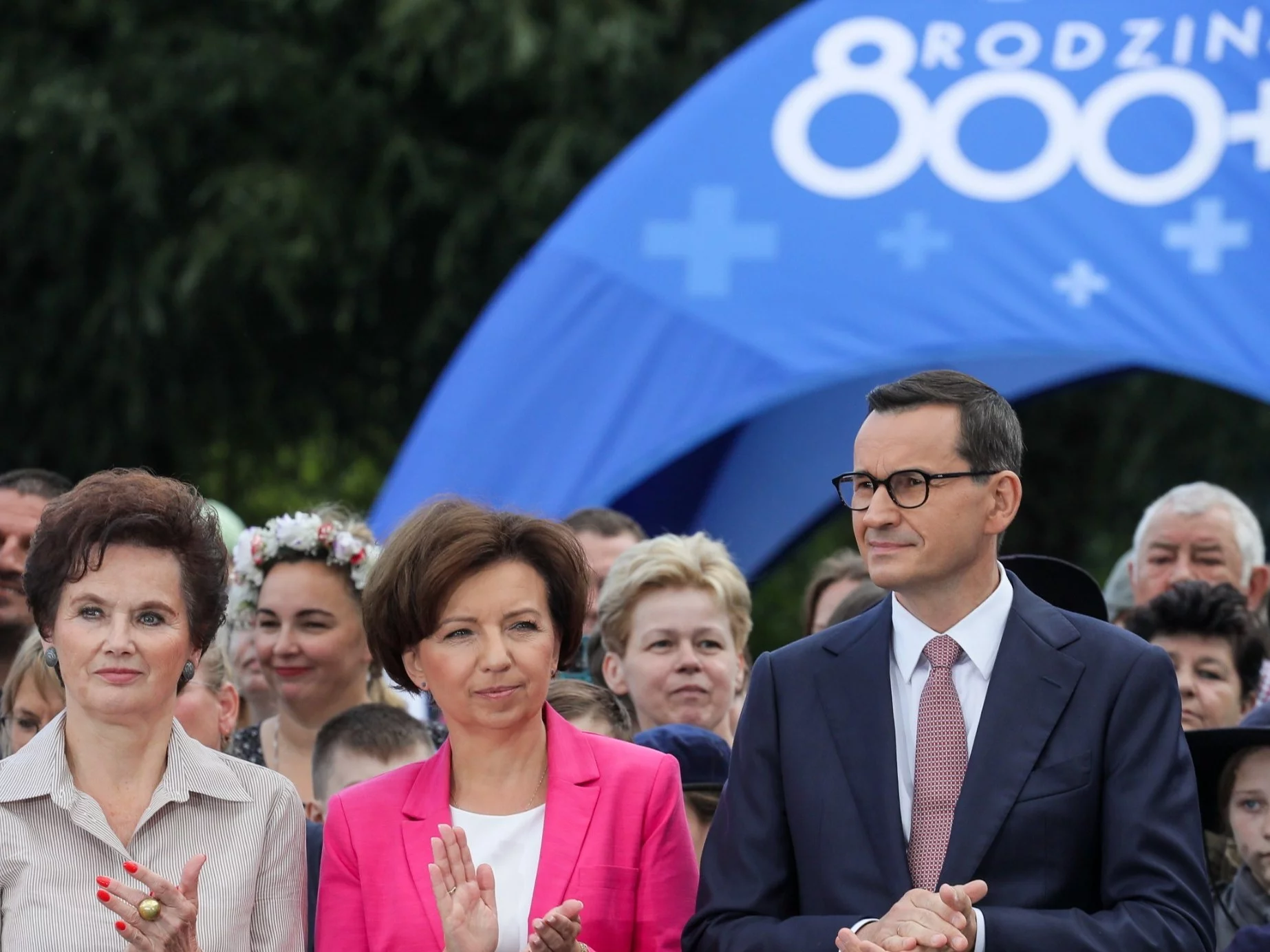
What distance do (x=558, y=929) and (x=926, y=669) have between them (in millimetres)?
762

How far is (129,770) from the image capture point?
3564mm

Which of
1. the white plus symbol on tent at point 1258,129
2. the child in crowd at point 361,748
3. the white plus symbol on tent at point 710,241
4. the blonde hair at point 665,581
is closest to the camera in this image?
the child in crowd at point 361,748

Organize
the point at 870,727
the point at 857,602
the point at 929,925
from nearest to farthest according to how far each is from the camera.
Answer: the point at 929,925 → the point at 870,727 → the point at 857,602

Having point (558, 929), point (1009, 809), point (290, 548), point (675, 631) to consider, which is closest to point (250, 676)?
point (290, 548)

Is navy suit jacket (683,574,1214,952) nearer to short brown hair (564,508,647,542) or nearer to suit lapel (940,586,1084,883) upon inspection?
suit lapel (940,586,1084,883)

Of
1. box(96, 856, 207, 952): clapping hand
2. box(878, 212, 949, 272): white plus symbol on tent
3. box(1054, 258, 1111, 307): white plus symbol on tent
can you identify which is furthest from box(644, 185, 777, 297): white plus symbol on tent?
box(96, 856, 207, 952): clapping hand

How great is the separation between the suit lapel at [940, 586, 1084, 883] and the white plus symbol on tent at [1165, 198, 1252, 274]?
3.68 m

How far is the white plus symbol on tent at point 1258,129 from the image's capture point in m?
6.92

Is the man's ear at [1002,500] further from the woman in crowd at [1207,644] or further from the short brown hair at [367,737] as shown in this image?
the woman in crowd at [1207,644]

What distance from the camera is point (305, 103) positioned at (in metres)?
10.4

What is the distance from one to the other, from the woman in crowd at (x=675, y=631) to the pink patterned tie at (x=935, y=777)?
71.3 inches

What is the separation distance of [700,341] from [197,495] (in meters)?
3.58

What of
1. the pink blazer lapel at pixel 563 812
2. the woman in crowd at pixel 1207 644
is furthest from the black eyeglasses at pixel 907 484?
the woman in crowd at pixel 1207 644

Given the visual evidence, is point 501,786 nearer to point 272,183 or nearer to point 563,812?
point 563,812
